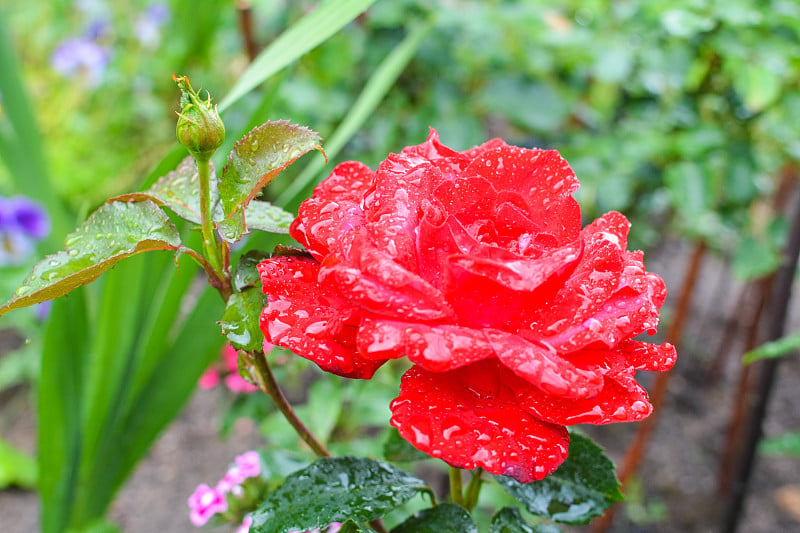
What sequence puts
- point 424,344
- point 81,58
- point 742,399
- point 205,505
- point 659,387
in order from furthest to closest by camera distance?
point 81,58 → point 742,399 → point 659,387 → point 205,505 → point 424,344

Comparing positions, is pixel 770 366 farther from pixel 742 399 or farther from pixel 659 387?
pixel 742 399

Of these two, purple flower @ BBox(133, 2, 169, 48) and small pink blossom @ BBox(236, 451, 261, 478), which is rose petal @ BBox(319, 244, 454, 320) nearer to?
small pink blossom @ BBox(236, 451, 261, 478)

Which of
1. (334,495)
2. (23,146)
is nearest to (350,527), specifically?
(334,495)

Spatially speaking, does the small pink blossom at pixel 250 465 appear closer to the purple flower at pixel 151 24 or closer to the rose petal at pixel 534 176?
the rose petal at pixel 534 176

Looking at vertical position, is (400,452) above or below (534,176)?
below

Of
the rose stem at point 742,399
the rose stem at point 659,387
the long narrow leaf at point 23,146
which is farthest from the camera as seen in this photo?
the rose stem at point 742,399

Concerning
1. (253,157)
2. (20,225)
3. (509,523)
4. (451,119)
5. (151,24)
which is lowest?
(509,523)

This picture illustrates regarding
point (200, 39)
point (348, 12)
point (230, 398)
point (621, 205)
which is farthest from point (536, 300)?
point (200, 39)

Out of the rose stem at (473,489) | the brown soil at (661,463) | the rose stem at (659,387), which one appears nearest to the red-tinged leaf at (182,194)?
the rose stem at (473,489)
